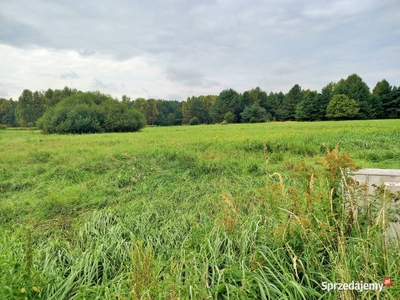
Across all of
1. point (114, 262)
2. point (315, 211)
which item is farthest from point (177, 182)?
point (315, 211)

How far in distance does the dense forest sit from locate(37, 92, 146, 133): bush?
2254cm

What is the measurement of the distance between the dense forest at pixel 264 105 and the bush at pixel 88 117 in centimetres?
2254

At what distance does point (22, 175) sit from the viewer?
7.56 m

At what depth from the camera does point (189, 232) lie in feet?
11.7

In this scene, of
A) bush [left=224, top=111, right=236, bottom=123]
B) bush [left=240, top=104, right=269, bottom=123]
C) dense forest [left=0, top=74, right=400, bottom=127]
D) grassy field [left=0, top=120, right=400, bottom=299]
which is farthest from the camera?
bush [left=224, top=111, right=236, bottom=123]

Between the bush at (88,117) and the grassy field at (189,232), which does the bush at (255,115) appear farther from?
the grassy field at (189,232)

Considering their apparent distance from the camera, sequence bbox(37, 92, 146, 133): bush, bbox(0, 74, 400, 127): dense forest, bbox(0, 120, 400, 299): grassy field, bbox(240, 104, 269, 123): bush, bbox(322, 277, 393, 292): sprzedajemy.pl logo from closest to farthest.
→ bbox(322, 277, 393, 292): sprzedajemy.pl logo, bbox(0, 120, 400, 299): grassy field, bbox(37, 92, 146, 133): bush, bbox(0, 74, 400, 127): dense forest, bbox(240, 104, 269, 123): bush

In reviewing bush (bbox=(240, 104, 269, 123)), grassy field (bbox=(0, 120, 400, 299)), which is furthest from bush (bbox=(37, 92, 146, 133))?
bush (bbox=(240, 104, 269, 123))

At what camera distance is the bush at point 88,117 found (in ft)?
113

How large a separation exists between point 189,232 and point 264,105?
71.8 meters

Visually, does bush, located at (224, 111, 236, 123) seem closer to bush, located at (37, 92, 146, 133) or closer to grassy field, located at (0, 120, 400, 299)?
bush, located at (37, 92, 146, 133)

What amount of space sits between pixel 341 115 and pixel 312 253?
187ft

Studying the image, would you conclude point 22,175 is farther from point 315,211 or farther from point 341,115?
point 341,115

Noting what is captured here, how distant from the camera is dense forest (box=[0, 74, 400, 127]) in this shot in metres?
51.6
